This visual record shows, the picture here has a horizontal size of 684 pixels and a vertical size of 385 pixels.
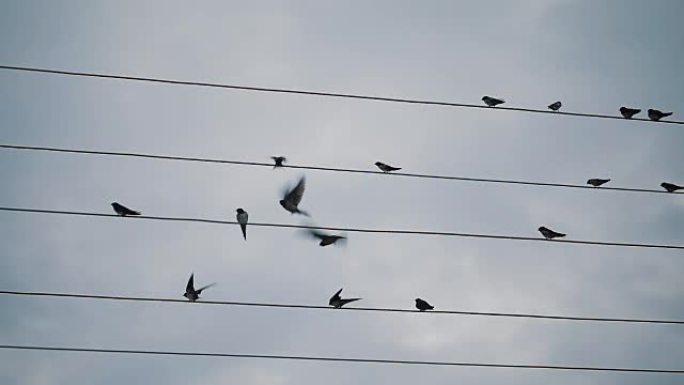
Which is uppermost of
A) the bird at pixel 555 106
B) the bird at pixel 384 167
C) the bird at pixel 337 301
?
the bird at pixel 555 106

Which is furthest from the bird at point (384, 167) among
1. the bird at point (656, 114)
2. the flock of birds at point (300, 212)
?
the bird at point (656, 114)

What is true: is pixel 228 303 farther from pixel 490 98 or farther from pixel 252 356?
pixel 490 98

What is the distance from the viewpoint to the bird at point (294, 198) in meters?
9.66

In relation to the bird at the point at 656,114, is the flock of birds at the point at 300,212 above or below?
below

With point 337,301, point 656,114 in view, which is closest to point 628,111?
point 656,114

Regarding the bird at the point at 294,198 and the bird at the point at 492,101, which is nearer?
the bird at the point at 294,198

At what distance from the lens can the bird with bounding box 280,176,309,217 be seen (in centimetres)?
966

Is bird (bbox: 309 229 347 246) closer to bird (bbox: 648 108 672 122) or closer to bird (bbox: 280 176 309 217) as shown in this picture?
bird (bbox: 280 176 309 217)

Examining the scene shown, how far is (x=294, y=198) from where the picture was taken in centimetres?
966

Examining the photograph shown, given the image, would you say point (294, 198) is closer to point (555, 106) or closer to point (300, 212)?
point (300, 212)

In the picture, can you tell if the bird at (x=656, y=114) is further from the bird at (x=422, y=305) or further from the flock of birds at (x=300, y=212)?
the bird at (x=422, y=305)

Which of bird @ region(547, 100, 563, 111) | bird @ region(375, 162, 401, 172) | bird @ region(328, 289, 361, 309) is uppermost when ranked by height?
bird @ region(547, 100, 563, 111)

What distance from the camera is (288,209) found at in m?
9.77

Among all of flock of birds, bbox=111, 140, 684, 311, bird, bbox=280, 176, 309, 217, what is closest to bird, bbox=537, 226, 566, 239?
flock of birds, bbox=111, 140, 684, 311
